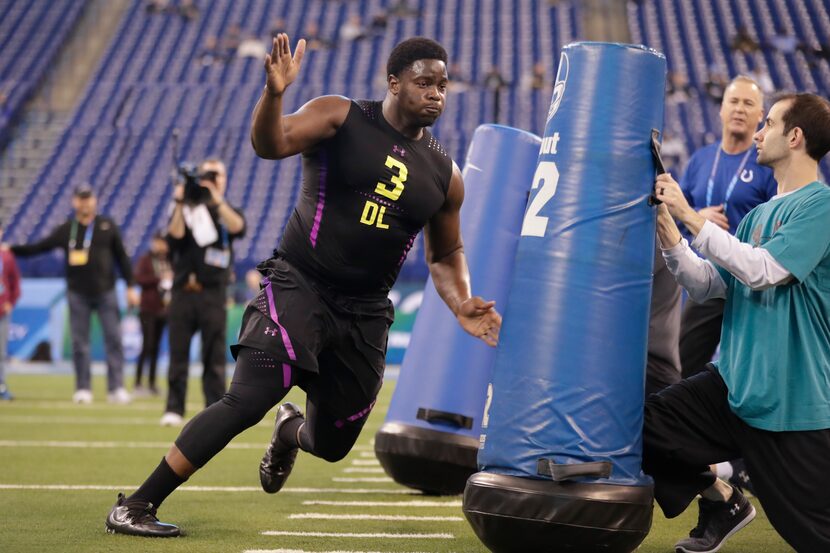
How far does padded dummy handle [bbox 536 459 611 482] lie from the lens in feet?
11.2

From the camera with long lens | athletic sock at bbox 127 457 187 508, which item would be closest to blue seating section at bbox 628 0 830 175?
the camera with long lens

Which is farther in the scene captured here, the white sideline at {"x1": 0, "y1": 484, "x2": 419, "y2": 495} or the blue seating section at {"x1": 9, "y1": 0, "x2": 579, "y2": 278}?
the blue seating section at {"x1": 9, "y1": 0, "x2": 579, "y2": 278}

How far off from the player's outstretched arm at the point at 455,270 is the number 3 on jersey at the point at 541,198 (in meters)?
0.52

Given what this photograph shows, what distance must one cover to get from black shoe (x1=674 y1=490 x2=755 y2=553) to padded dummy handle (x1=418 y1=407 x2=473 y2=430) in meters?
1.21

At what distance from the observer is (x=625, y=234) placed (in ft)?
11.7

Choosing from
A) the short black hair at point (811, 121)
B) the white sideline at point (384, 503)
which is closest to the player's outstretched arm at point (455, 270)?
the white sideline at point (384, 503)

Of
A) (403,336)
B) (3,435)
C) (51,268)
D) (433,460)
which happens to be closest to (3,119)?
(51,268)

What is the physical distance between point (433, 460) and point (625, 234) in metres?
A: 1.86

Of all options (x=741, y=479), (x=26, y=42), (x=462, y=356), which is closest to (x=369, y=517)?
(x=462, y=356)

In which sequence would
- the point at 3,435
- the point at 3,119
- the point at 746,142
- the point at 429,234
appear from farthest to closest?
the point at 3,119, the point at 3,435, the point at 746,142, the point at 429,234

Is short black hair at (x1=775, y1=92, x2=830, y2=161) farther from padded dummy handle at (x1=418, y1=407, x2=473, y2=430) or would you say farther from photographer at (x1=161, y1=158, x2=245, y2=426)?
photographer at (x1=161, y1=158, x2=245, y2=426)

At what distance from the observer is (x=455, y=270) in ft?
14.7

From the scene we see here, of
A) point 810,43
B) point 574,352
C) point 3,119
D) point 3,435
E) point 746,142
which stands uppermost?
point 810,43

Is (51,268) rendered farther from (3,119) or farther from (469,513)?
(469,513)
